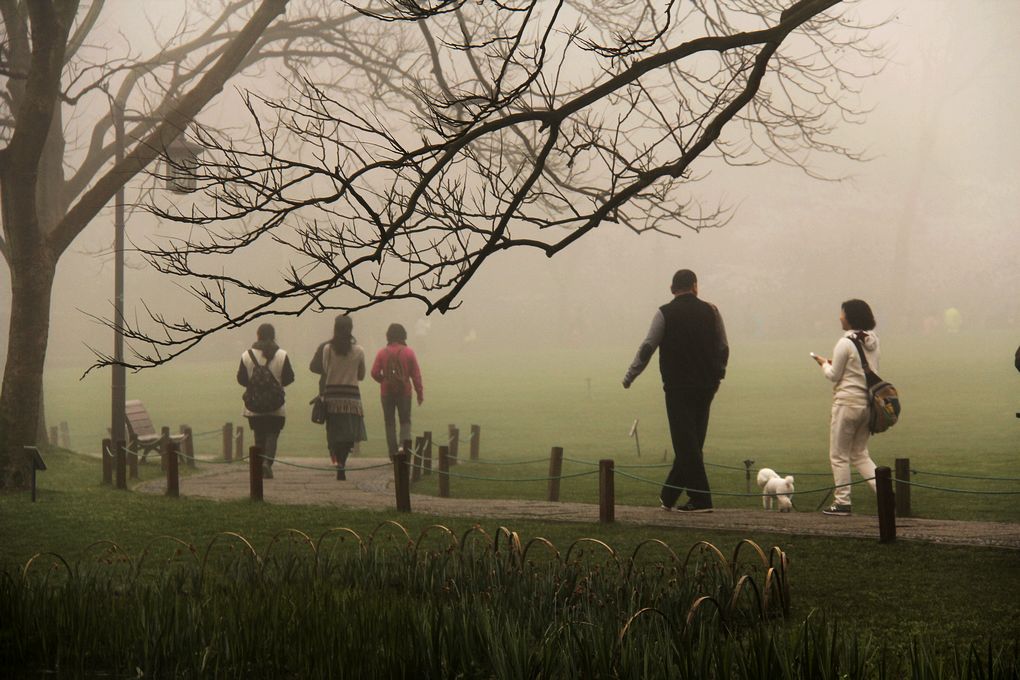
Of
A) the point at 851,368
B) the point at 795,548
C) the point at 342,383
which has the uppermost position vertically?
the point at 342,383

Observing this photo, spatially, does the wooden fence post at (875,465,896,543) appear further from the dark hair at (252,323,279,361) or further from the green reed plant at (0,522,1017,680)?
the dark hair at (252,323,279,361)

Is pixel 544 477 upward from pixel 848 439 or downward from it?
downward

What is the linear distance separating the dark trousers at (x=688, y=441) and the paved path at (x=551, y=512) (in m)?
0.23

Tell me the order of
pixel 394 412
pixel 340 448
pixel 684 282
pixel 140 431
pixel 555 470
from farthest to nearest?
pixel 140 431 → pixel 394 412 → pixel 340 448 → pixel 555 470 → pixel 684 282

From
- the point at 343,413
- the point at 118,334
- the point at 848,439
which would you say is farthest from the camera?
the point at 118,334

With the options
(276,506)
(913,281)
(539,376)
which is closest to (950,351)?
(539,376)

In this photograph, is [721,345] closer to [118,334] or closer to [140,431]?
[118,334]

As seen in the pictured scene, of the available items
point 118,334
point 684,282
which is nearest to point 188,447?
point 118,334

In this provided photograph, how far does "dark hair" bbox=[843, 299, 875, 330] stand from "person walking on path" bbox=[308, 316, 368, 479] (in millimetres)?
6413

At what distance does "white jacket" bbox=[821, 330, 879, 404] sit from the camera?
1053 centimetres

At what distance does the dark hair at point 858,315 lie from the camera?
10.5 meters

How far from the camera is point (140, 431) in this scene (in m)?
19.5

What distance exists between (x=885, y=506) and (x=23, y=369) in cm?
991

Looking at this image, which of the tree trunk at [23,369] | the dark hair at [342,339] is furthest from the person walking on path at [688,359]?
the tree trunk at [23,369]
